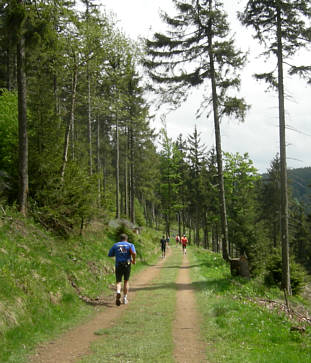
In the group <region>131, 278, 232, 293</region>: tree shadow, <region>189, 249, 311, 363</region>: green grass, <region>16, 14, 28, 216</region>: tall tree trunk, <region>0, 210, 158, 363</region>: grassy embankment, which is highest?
<region>16, 14, 28, 216</region>: tall tree trunk

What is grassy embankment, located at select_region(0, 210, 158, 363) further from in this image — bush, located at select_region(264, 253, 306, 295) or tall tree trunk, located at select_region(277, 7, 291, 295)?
bush, located at select_region(264, 253, 306, 295)

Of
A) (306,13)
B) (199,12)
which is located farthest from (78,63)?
(306,13)

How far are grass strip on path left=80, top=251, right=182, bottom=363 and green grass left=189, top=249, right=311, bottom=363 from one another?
0.88 meters

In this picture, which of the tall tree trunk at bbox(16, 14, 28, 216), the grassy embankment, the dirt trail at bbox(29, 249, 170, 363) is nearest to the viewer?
the dirt trail at bbox(29, 249, 170, 363)

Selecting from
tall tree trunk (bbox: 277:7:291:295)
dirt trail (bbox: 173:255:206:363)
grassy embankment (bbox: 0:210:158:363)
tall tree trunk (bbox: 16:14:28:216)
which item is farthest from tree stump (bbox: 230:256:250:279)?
tall tree trunk (bbox: 16:14:28:216)

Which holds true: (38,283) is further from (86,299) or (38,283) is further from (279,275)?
(279,275)

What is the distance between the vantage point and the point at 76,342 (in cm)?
629

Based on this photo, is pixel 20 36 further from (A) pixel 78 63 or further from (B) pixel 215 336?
(B) pixel 215 336

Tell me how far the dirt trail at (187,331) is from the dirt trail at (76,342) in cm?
160

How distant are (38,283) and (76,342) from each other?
2.37m

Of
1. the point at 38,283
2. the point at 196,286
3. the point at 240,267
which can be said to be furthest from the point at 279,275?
the point at 38,283

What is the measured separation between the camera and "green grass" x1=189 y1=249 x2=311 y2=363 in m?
5.67

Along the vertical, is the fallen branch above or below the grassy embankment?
below

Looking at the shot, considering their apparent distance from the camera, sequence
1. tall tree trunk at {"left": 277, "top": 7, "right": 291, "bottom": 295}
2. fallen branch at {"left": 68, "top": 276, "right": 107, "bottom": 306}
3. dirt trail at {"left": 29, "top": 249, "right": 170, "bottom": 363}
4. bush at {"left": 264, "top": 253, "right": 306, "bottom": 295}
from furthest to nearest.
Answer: bush at {"left": 264, "top": 253, "right": 306, "bottom": 295} → tall tree trunk at {"left": 277, "top": 7, "right": 291, "bottom": 295} → fallen branch at {"left": 68, "top": 276, "right": 107, "bottom": 306} → dirt trail at {"left": 29, "top": 249, "right": 170, "bottom": 363}
